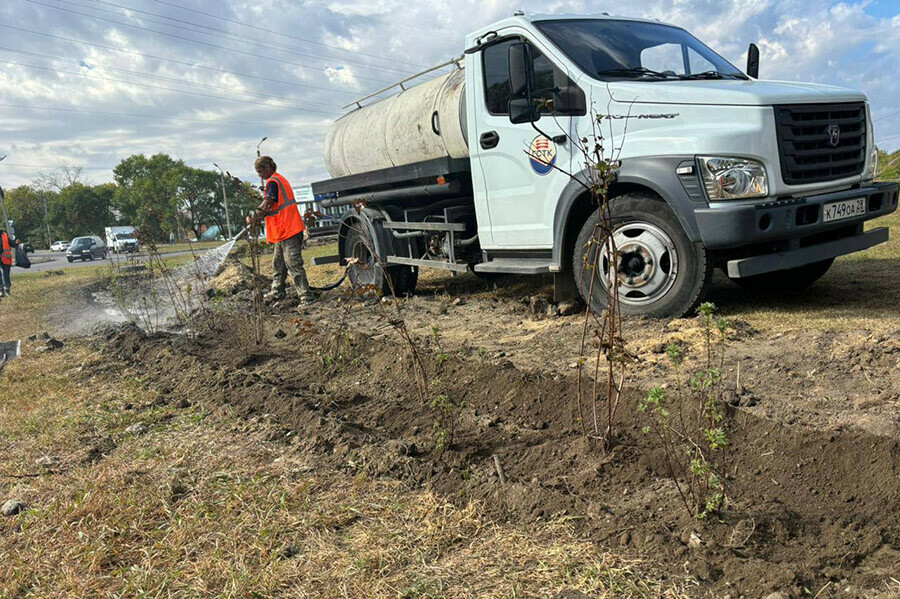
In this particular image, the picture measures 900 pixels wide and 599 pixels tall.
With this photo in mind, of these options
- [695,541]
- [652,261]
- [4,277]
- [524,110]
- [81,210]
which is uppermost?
[81,210]

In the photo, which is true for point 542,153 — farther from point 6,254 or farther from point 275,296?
point 6,254

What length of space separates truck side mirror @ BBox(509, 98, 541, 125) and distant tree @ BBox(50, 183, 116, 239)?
3427 inches

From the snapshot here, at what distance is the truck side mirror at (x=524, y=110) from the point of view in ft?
18.3

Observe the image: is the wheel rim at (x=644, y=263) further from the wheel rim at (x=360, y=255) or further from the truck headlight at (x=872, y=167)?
the wheel rim at (x=360, y=255)

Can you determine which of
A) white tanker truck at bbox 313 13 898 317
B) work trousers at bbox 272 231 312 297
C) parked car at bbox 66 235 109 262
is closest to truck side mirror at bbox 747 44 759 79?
white tanker truck at bbox 313 13 898 317

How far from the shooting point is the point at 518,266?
6.10m

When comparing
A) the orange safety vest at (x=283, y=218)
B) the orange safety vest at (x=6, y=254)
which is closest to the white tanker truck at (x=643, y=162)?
the orange safety vest at (x=283, y=218)

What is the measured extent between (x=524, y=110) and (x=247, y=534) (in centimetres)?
421

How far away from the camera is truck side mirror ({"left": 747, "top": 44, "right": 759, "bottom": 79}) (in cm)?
618

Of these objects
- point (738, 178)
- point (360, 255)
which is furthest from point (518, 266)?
point (360, 255)

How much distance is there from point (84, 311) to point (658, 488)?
1045 centimetres

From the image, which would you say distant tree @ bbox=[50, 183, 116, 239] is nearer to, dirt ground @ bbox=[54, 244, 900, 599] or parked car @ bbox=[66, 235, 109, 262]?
parked car @ bbox=[66, 235, 109, 262]

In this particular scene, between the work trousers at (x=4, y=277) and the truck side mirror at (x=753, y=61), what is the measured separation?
15.6 m

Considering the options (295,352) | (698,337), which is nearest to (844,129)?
(698,337)
